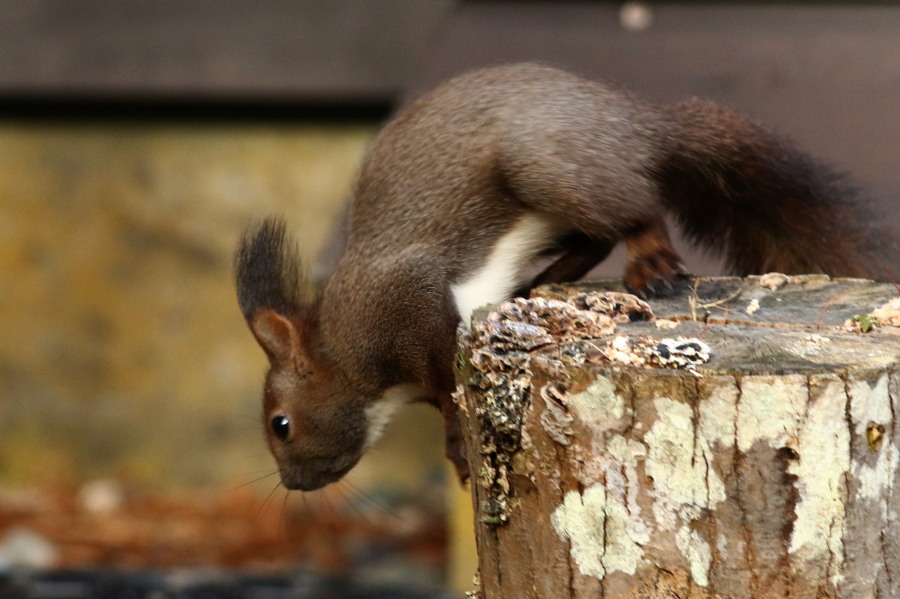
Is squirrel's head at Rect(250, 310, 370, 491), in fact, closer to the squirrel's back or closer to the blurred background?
the squirrel's back

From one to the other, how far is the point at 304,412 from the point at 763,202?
1.22 meters

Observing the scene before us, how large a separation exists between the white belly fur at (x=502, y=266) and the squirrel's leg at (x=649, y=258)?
271mm

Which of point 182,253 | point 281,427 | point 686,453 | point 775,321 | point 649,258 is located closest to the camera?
point 686,453

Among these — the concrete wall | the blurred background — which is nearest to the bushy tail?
the blurred background

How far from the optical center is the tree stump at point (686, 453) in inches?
65.1

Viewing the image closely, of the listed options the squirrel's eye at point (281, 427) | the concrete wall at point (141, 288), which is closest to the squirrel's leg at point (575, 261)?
the squirrel's eye at point (281, 427)

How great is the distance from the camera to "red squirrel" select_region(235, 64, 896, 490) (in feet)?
7.49

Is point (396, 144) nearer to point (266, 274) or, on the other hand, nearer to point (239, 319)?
point (266, 274)

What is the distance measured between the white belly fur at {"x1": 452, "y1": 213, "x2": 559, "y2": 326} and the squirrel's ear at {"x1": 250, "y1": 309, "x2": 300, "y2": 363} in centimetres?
47

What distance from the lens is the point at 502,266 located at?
2.50 meters

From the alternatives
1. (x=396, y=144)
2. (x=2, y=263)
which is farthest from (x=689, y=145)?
(x=2, y=263)

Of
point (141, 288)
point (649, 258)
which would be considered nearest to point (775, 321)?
point (649, 258)

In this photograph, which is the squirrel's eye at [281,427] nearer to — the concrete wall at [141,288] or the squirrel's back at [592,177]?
the squirrel's back at [592,177]

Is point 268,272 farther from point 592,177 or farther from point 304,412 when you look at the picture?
point 592,177
